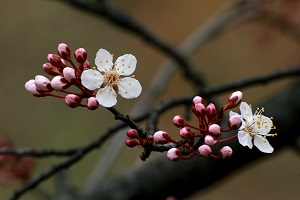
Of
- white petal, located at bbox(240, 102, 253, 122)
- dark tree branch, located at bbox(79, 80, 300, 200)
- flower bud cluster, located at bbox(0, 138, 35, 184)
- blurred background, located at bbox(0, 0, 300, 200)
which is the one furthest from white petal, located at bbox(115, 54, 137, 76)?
blurred background, located at bbox(0, 0, 300, 200)

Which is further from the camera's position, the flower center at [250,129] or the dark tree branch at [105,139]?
the dark tree branch at [105,139]

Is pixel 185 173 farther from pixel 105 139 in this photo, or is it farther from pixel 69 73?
pixel 69 73

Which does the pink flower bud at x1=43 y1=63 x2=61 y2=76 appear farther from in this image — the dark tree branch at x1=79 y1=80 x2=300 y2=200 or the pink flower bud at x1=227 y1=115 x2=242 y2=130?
the dark tree branch at x1=79 y1=80 x2=300 y2=200

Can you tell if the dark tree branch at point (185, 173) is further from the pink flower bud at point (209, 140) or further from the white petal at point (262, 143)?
the pink flower bud at point (209, 140)

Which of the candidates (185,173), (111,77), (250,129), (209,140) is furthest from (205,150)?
(185,173)

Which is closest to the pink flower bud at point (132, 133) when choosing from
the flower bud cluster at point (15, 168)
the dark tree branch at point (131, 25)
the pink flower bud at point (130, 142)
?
the pink flower bud at point (130, 142)

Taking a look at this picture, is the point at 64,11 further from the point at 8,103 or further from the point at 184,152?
the point at 184,152
